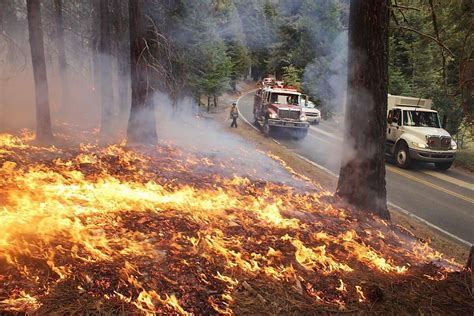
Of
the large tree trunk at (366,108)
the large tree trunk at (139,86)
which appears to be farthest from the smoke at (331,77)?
the large tree trunk at (366,108)

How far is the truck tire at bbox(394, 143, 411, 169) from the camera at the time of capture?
15539mm

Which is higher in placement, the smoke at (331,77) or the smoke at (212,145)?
the smoke at (331,77)

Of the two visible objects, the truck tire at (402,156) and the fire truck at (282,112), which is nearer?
the truck tire at (402,156)

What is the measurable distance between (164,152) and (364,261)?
741cm

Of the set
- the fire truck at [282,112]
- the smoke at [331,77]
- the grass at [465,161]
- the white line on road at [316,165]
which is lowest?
the grass at [465,161]

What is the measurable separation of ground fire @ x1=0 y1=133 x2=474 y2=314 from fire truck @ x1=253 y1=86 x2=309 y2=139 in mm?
12587

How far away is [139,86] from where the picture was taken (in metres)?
11.7

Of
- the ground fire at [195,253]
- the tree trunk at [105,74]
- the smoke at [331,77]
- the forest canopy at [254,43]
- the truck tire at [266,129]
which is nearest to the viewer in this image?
the ground fire at [195,253]

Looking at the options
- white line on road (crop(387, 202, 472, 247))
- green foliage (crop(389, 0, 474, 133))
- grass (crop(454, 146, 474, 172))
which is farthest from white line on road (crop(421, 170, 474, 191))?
white line on road (crop(387, 202, 472, 247))

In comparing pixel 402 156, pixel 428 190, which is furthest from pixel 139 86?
pixel 402 156

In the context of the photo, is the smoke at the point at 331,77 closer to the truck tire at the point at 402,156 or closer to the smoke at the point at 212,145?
the smoke at the point at 212,145

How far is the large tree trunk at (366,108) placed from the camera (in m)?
7.21

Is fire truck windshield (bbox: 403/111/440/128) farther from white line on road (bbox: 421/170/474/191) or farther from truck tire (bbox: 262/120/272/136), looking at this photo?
truck tire (bbox: 262/120/272/136)

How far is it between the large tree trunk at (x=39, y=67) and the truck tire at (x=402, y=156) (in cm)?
1333
